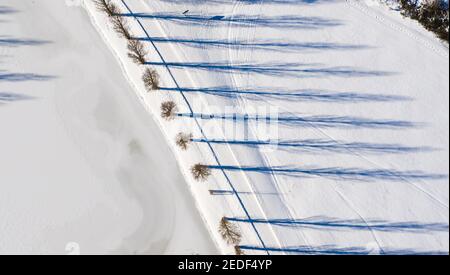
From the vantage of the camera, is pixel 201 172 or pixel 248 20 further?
pixel 248 20

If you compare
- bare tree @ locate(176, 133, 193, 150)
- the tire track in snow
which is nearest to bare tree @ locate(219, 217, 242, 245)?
bare tree @ locate(176, 133, 193, 150)

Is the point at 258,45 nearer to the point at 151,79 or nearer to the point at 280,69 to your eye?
the point at 280,69

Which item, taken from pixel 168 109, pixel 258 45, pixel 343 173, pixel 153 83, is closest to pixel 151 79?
pixel 153 83

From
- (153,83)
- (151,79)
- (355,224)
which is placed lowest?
(355,224)

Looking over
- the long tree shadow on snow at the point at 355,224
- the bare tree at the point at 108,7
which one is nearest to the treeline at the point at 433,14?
the long tree shadow on snow at the point at 355,224

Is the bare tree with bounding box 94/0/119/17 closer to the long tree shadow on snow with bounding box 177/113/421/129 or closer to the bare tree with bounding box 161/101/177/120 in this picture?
the bare tree with bounding box 161/101/177/120

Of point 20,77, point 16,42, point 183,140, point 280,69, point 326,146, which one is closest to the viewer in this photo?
point 326,146
